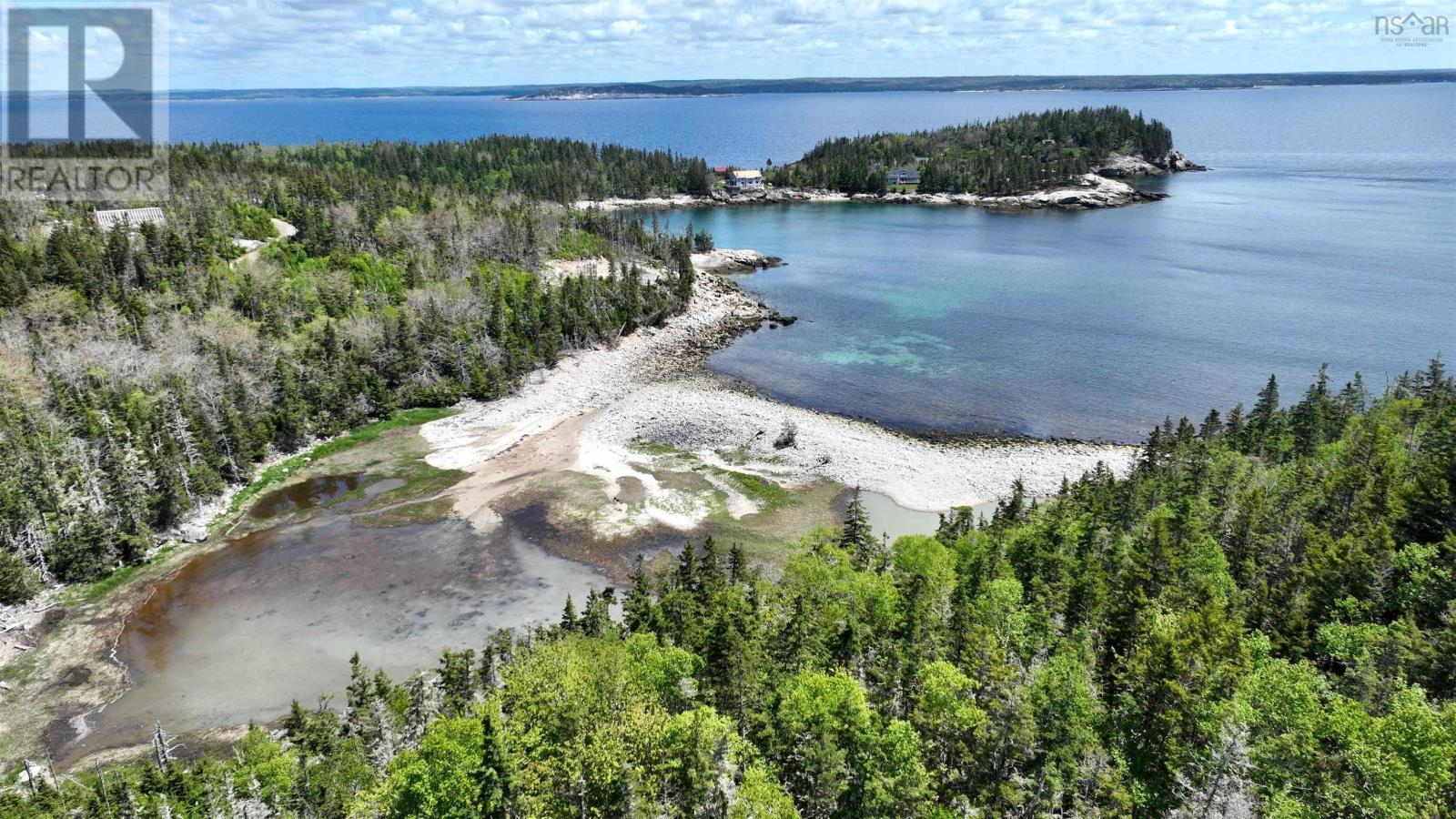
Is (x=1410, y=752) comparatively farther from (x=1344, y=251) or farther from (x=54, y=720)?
(x=1344, y=251)

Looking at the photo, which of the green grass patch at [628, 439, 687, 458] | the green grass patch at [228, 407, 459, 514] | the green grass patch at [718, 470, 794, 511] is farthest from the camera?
the green grass patch at [628, 439, 687, 458]

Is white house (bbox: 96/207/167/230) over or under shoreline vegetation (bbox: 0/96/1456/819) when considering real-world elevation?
over

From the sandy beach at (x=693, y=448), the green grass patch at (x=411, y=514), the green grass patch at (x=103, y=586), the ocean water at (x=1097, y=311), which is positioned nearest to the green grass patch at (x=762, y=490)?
the sandy beach at (x=693, y=448)

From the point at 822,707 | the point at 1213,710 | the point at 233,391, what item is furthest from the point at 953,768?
the point at 233,391

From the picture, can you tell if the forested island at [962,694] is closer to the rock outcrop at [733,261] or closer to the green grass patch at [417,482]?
the green grass patch at [417,482]

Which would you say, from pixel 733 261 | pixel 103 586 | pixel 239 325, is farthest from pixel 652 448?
pixel 733 261

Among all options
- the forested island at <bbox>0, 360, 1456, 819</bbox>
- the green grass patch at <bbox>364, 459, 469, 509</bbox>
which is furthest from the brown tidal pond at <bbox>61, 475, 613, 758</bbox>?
the forested island at <bbox>0, 360, 1456, 819</bbox>

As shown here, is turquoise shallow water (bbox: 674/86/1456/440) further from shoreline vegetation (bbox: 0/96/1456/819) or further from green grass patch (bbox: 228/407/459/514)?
green grass patch (bbox: 228/407/459/514)
